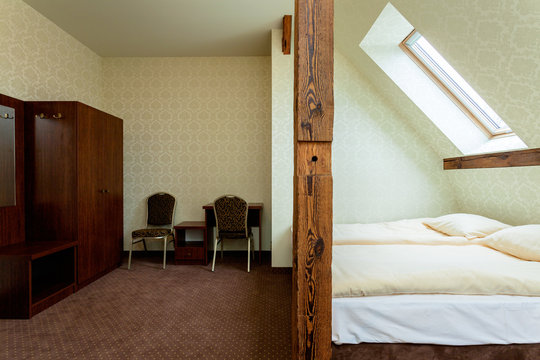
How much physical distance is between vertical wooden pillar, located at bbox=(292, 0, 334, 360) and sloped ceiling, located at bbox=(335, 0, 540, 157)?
127 cm

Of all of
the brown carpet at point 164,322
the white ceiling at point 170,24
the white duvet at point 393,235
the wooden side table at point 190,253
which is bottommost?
the brown carpet at point 164,322

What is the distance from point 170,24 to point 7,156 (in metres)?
2.08

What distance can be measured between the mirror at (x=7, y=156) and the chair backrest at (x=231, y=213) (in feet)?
6.17

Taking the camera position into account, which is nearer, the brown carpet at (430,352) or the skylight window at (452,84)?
the brown carpet at (430,352)

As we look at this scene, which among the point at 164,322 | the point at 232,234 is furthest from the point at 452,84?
the point at 164,322

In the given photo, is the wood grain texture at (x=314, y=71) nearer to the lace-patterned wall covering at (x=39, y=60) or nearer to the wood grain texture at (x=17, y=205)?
the wood grain texture at (x=17, y=205)

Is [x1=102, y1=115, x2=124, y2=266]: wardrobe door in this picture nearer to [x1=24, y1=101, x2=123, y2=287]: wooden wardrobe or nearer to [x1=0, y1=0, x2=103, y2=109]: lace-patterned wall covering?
[x1=24, y1=101, x2=123, y2=287]: wooden wardrobe

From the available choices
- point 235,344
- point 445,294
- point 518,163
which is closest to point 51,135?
point 235,344

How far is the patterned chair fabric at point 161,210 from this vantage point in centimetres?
417

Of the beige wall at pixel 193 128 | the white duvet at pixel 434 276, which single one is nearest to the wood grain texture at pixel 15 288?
the beige wall at pixel 193 128

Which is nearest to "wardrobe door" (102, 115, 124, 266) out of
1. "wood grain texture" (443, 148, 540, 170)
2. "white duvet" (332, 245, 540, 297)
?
"white duvet" (332, 245, 540, 297)

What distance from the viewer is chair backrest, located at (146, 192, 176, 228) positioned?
4.17 meters

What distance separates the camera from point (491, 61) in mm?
2166

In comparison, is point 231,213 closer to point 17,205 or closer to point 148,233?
point 148,233
